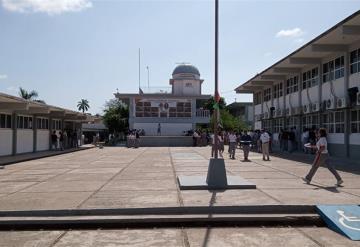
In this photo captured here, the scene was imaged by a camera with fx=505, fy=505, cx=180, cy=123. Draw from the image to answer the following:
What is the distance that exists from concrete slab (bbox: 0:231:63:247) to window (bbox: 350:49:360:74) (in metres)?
21.2

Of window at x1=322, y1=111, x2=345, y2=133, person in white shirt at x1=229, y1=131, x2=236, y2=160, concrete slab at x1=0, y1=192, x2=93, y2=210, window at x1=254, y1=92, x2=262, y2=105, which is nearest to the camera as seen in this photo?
concrete slab at x1=0, y1=192, x2=93, y2=210

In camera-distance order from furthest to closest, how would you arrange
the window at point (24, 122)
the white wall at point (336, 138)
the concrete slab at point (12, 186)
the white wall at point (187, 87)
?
the white wall at point (187, 87) < the window at point (24, 122) < the white wall at point (336, 138) < the concrete slab at point (12, 186)

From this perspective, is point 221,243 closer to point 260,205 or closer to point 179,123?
point 260,205

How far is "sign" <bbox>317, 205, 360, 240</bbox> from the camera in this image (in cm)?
836

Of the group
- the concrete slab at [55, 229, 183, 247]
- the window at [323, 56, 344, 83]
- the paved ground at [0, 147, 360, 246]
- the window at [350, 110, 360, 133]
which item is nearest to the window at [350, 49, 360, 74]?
Result: the window at [323, 56, 344, 83]

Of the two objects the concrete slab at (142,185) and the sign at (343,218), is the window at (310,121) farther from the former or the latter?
the sign at (343,218)

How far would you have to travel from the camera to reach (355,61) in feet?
87.0

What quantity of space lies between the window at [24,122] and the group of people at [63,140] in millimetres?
3445

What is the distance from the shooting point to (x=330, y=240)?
7988mm

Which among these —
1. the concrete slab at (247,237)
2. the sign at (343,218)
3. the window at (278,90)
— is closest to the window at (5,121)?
the window at (278,90)

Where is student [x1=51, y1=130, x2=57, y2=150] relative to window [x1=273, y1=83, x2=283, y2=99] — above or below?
below

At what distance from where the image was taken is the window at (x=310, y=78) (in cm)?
3288

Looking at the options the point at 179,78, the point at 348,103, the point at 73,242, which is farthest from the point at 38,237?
the point at 179,78

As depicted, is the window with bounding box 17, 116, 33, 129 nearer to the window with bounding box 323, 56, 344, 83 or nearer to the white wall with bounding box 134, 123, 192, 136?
the window with bounding box 323, 56, 344, 83
